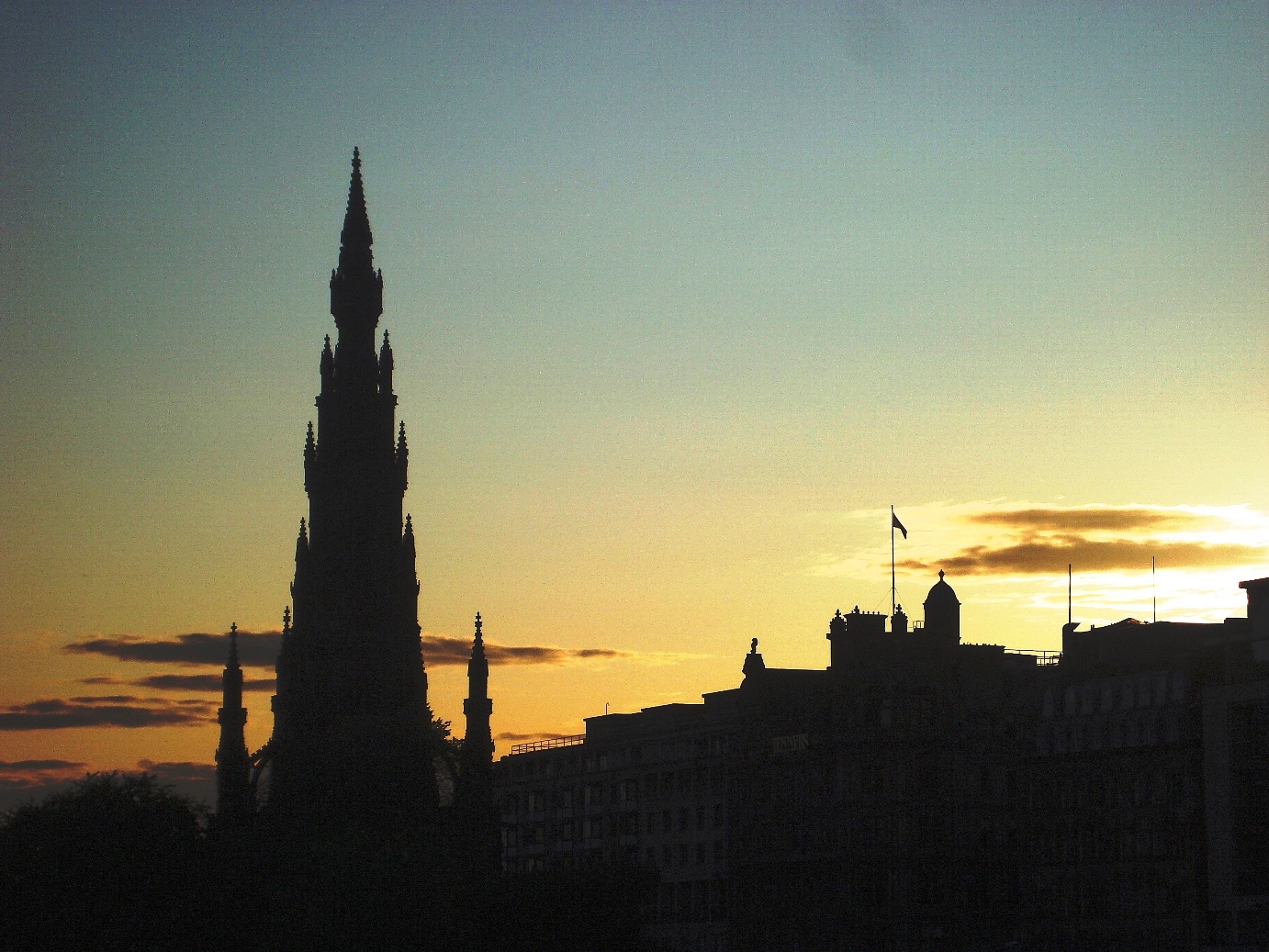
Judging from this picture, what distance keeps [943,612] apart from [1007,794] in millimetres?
16480

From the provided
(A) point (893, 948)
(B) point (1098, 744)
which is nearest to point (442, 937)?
(A) point (893, 948)

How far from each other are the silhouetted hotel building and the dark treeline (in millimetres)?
27303

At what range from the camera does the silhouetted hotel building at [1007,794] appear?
142m

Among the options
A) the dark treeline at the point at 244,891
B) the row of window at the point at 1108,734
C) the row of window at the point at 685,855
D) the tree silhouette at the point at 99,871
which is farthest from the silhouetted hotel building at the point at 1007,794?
the tree silhouette at the point at 99,871

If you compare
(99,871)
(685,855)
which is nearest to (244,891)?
Answer: (99,871)

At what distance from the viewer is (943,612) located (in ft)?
545

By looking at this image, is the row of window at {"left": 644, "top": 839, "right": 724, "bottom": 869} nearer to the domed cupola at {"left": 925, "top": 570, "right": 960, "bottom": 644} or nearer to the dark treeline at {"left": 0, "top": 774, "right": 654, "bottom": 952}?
the domed cupola at {"left": 925, "top": 570, "right": 960, "bottom": 644}

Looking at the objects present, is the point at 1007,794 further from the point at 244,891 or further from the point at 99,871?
the point at 99,871

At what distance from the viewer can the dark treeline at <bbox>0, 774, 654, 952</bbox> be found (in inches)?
4473

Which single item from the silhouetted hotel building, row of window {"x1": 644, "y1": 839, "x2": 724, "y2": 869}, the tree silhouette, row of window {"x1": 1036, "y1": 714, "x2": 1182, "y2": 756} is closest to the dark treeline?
the tree silhouette

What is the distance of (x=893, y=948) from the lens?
492ft

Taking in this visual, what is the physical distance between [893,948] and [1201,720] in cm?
2490

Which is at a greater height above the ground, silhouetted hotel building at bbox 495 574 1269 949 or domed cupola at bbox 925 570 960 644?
domed cupola at bbox 925 570 960 644

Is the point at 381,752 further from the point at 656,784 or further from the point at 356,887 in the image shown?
the point at 356,887
